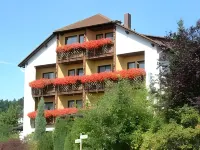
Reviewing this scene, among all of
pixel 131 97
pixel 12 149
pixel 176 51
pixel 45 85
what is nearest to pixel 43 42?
pixel 45 85

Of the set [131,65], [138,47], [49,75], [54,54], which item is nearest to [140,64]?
[131,65]

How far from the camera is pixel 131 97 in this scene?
86.2 ft

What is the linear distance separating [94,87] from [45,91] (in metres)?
5.94

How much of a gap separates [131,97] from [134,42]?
1289cm

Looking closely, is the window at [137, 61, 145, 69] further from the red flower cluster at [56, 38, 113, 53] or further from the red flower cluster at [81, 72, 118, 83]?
the red flower cluster at [56, 38, 113, 53]

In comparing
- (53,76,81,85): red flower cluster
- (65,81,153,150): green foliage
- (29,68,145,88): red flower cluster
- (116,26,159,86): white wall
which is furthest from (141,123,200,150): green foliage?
(53,76,81,85): red flower cluster

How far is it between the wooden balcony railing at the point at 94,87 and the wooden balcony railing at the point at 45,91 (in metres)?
4.14

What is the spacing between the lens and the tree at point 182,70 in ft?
70.4

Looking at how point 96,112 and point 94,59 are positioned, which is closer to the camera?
point 96,112

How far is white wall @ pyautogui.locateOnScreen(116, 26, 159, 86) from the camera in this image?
3672cm

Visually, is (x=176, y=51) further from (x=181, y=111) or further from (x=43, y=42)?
(x=43, y=42)

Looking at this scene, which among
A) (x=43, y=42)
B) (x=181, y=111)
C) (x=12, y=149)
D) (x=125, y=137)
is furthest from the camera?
(x=43, y=42)

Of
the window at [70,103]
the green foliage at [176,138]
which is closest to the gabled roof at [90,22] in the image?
the window at [70,103]

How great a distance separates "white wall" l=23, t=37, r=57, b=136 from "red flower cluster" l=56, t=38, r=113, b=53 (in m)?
1.54
